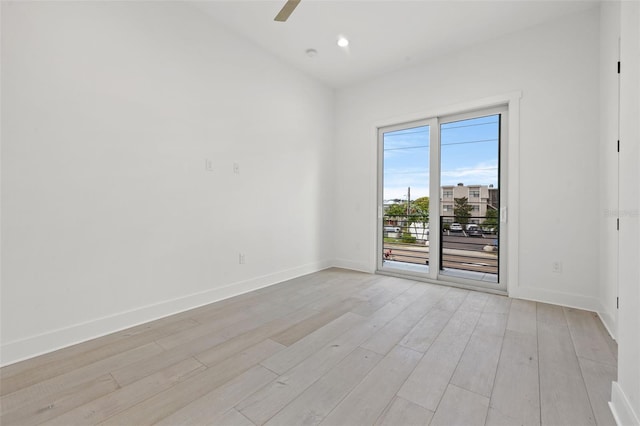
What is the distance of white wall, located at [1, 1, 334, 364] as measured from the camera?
1.89 meters

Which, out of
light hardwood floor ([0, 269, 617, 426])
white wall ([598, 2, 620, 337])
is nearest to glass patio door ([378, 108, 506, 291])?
white wall ([598, 2, 620, 337])

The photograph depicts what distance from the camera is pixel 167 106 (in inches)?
103

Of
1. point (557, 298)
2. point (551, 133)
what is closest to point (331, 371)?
point (557, 298)

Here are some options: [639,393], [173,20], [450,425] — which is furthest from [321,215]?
[639,393]

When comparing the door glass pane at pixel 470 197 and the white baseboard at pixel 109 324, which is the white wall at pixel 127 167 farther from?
the door glass pane at pixel 470 197

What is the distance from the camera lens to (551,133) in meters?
2.90

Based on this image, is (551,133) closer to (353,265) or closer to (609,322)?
(609,322)

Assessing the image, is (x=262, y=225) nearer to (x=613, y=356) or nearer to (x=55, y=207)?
(x=55, y=207)

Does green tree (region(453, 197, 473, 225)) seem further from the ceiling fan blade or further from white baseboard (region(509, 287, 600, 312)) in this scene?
the ceiling fan blade

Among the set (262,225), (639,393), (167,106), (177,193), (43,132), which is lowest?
(639,393)

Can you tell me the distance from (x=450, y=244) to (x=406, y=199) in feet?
2.86

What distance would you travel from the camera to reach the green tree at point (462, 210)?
3574 millimetres

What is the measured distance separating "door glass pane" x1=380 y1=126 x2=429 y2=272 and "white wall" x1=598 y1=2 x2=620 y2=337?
171cm

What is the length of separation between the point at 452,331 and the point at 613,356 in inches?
38.9
